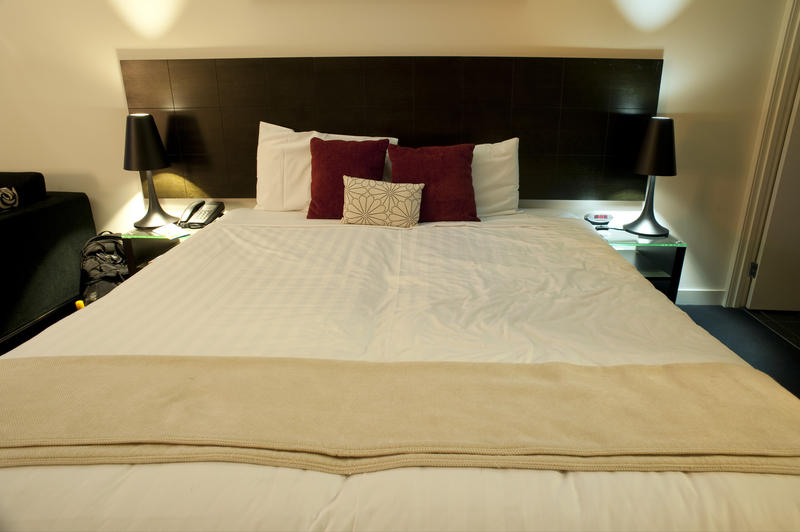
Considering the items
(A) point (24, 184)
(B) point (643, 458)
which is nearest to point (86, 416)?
(B) point (643, 458)

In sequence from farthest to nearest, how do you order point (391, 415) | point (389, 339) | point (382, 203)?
point (382, 203), point (389, 339), point (391, 415)

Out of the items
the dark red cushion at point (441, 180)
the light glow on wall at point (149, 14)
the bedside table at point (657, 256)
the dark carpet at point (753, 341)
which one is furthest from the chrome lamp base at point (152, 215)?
the dark carpet at point (753, 341)

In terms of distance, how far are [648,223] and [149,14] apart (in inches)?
123

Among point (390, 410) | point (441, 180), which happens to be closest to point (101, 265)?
point (441, 180)

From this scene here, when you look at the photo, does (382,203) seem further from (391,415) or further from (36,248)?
(36,248)

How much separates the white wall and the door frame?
51 millimetres

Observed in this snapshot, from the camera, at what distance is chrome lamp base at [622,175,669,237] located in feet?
9.29

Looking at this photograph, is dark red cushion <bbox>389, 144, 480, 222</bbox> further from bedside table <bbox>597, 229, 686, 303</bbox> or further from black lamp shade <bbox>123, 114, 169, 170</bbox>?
black lamp shade <bbox>123, 114, 169, 170</bbox>

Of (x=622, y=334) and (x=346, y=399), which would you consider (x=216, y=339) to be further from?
(x=622, y=334)

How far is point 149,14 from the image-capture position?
9.37 feet

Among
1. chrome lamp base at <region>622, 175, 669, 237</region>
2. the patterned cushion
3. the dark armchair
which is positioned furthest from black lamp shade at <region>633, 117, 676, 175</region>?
the dark armchair

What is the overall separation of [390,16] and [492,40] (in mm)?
602

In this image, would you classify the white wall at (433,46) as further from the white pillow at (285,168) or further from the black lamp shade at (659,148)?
the white pillow at (285,168)

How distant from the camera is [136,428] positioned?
109 cm
